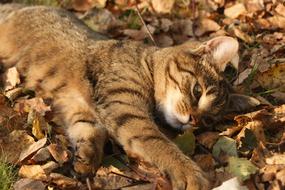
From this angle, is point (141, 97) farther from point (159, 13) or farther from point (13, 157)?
point (159, 13)

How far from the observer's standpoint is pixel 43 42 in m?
4.22

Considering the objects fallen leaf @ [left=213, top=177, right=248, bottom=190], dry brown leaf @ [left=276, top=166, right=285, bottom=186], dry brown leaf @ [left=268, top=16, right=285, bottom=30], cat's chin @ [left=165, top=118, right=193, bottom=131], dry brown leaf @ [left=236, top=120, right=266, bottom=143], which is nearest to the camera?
fallen leaf @ [left=213, top=177, right=248, bottom=190]

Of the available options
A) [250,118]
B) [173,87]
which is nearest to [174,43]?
[173,87]

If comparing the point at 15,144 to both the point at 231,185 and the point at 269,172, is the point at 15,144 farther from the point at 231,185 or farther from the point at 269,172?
the point at 269,172

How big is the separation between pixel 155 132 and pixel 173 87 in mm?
558

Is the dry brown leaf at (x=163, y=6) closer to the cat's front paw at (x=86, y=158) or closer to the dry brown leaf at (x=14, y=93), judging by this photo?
the dry brown leaf at (x=14, y=93)

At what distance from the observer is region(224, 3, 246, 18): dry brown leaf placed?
17.6 feet

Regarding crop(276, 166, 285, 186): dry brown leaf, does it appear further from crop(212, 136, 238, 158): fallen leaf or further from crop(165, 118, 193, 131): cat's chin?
crop(165, 118, 193, 131): cat's chin

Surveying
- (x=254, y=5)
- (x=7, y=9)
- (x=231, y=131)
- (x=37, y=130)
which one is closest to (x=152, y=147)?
(x=231, y=131)

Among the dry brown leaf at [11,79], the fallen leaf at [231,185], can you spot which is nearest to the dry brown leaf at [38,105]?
the dry brown leaf at [11,79]

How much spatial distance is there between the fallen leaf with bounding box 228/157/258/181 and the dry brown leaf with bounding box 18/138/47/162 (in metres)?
1.13

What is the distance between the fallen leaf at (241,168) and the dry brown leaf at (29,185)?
1.08 meters

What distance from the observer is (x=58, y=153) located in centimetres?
320

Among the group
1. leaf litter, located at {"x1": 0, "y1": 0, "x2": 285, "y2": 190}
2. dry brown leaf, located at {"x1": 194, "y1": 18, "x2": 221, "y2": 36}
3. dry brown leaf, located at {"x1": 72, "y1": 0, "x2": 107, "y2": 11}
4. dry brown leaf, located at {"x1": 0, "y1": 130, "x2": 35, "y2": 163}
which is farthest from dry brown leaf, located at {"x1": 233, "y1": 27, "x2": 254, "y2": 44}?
dry brown leaf, located at {"x1": 0, "y1": 130, "x2": 35, "y2": 163}
